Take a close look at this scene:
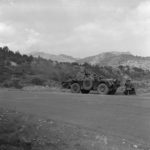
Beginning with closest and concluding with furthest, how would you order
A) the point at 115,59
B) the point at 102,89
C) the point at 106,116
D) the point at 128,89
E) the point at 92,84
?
the point at 106,116 → the point at 102,89 → the point at 128,89 → the point at 92,84 → the point at 115,59

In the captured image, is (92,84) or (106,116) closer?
(106,116)

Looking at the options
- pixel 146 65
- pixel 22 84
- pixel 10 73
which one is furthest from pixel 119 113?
pixel 146 65

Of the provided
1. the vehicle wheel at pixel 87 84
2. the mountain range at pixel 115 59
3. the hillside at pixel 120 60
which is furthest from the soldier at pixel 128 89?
the mountain range at pixel 115 59

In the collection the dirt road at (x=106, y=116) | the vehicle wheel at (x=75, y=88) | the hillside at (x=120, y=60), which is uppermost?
the hillside at (x=120, y=60)

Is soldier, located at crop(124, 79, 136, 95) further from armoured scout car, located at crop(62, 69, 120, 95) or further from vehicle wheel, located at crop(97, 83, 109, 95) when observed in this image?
vehicle wheel, located at crop(97, 83, 109, 95)

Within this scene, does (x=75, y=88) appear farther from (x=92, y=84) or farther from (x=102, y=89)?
(x=102, y=89)

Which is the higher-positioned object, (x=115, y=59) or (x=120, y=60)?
(x=115, y=59)

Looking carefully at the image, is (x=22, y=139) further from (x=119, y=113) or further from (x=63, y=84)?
(x=63, y=84)

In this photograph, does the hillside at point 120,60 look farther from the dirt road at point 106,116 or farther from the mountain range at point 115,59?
the dirt road at point 106,116

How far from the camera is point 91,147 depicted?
9.42m

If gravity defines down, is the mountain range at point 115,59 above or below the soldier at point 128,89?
above

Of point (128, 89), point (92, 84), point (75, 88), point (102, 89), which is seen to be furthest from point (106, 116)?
point (75, 88)

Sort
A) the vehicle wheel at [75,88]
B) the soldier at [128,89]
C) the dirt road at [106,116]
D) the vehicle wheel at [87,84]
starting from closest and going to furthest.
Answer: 1. the dirt road at [106,116]
2. the soldier at [128,89]
3. the vehicle wheel at [87,84]
4. the vehicle wheel at [75,88]

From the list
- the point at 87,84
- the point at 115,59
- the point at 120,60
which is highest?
the point at 115,59
